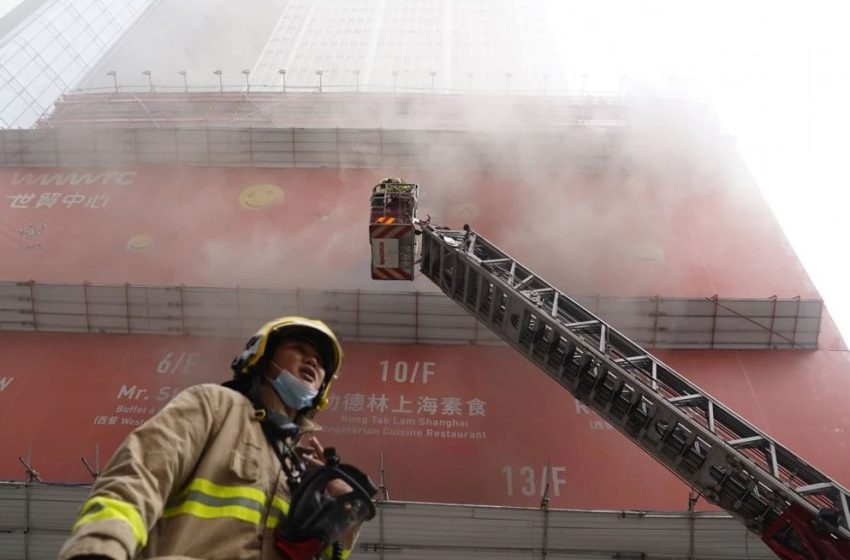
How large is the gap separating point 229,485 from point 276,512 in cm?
19

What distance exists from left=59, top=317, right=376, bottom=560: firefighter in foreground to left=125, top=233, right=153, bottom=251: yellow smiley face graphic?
24.1ft

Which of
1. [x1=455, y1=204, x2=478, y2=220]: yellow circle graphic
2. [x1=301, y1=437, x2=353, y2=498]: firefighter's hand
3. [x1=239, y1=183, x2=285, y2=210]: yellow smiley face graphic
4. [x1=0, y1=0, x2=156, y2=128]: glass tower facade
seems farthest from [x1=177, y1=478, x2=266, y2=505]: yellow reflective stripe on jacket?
[x1=0, y1=0, x2=156, y2=128]: glass tower facade

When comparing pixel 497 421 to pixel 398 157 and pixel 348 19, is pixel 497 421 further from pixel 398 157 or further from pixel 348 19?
pixel 348 19

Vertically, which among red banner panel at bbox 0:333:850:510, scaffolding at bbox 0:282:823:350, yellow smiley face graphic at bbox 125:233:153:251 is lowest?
red banner panel at bbox 0:333:850:510

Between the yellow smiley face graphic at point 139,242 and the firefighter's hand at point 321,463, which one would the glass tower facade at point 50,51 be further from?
the firefighter's hand at point 321,463

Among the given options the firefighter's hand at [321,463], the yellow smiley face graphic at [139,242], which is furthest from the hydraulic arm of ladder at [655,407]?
the yellow smiley face graphic at [139,242]

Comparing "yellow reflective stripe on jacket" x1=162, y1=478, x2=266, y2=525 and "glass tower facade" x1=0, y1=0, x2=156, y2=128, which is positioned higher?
"yellow reflective stripe on jacket" x1=162, y1=478, x2=266, y2=525

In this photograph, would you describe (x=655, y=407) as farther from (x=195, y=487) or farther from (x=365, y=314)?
(x=195, y=487)

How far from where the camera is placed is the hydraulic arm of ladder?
4754 mm

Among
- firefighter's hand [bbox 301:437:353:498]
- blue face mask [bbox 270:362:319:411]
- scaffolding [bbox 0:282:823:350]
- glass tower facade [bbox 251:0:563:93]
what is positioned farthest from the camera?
glass tower facade [bbox 251:0:563:93]

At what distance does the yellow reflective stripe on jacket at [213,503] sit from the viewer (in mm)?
1954

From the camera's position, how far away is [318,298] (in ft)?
26.3

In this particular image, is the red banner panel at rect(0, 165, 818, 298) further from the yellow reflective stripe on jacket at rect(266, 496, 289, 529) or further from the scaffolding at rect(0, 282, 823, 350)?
the yellow reflective stripe on jacket at rect(266, 496, 289, 529)

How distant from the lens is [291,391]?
242 cm
